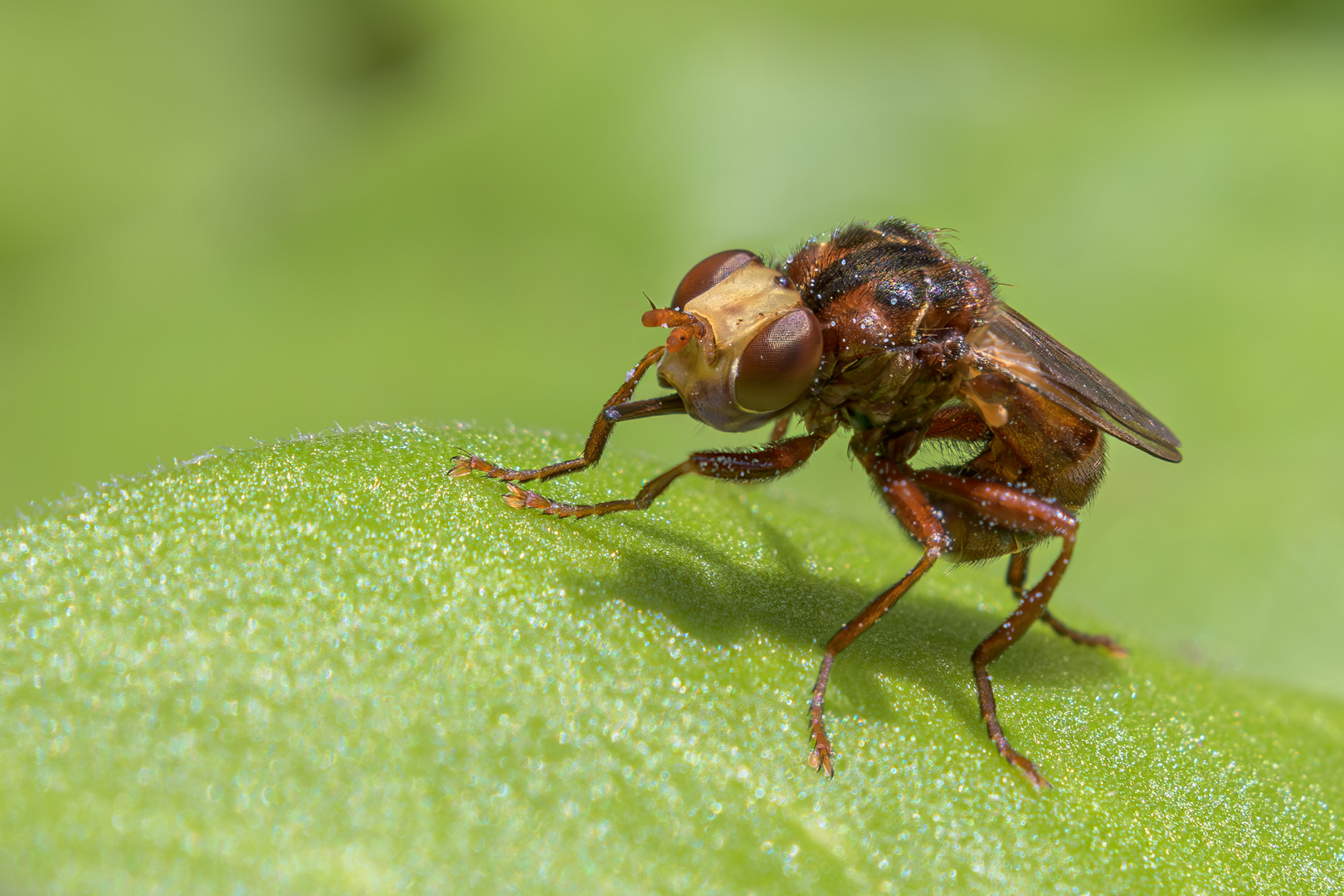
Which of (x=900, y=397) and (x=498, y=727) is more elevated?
(x=498, y=727)

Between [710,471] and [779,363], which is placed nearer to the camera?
[779,363]

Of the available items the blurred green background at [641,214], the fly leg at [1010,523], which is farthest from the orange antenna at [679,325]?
the blurred green background at [641,214]

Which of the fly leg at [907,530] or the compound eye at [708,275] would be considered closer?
the fly leg at [907,530]

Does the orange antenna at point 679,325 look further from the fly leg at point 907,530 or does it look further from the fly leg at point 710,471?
the fly leg at point 907,530

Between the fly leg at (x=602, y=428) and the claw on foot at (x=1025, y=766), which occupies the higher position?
the fly leg at (x=602, y=428)

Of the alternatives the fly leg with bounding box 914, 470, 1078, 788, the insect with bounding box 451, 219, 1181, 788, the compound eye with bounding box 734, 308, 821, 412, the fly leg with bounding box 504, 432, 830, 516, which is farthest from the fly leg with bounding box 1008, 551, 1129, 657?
the compound eye with bounding box 734, 308, 821, 412

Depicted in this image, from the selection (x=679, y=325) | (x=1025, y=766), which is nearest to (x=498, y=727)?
(x=679, y=325)

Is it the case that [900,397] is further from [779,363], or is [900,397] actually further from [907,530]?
[779,363]

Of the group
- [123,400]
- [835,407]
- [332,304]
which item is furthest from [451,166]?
[835,407]
